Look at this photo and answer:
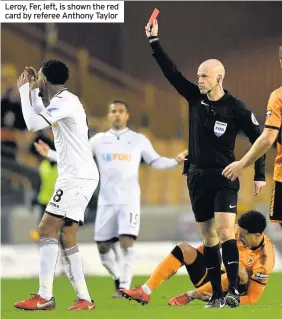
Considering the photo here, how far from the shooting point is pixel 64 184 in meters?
7.54

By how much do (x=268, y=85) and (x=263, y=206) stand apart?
163 inches

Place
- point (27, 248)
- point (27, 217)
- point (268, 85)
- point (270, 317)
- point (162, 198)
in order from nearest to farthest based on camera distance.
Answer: point (270, 317)
point (27, 248)
point (27, 217)
point (162, 198)
point (268, 85)

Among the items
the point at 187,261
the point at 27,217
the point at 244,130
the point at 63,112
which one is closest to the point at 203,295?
the point at 187,261

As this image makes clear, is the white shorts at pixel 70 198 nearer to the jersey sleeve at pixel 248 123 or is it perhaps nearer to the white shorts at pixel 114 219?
the jersey sleeve at pixel 248 123

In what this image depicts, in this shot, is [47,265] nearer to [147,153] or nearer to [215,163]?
[215,163]

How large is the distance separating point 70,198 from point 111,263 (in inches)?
109

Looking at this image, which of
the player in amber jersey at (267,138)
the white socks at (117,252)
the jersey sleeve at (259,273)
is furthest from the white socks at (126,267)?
the player in amber jersey at (267,138)

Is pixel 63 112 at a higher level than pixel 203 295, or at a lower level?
higher

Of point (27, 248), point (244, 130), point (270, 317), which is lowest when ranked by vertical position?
point (27, 248)

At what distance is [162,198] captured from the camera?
17.6 m

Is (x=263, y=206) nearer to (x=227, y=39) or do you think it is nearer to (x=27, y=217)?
(x=27, y=217)

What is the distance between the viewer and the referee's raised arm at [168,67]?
7801 millimetres

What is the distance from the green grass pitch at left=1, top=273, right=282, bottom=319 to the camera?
672 centimetres

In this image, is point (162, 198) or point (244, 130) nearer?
point (244, 130)
